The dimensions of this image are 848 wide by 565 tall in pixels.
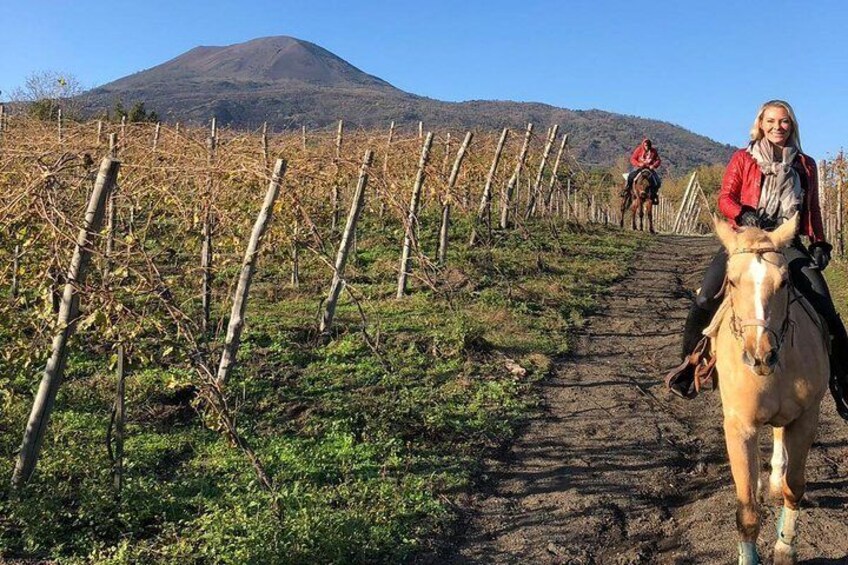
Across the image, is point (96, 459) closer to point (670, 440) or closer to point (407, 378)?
point (407, 378)

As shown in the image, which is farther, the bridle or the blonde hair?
the blonde hair

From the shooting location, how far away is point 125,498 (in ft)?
15.2

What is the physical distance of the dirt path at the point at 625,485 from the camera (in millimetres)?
4371

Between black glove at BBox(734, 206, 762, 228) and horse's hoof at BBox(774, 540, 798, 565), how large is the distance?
2.08 m

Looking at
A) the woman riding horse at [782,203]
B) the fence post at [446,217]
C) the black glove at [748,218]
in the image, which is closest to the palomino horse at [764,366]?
the woman riding horse at [782,203]

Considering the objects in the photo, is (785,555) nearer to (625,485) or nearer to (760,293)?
(625,485)

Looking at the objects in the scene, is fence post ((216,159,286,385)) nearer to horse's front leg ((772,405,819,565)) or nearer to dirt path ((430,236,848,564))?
dirt path ((430,236,848,564))

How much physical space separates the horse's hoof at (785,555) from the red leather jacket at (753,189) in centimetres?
217

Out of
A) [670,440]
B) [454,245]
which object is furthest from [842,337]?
[454,245]

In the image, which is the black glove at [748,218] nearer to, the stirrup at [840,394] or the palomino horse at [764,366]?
the palomino horse at [764,366]

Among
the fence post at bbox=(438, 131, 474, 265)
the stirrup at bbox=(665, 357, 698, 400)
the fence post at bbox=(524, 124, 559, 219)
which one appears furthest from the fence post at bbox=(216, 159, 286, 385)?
the fence post at bbox=(524, 124, 559, 219)

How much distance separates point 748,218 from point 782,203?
1.29ft

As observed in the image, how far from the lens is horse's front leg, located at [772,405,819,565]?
401cm

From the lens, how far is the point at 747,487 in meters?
3.86
